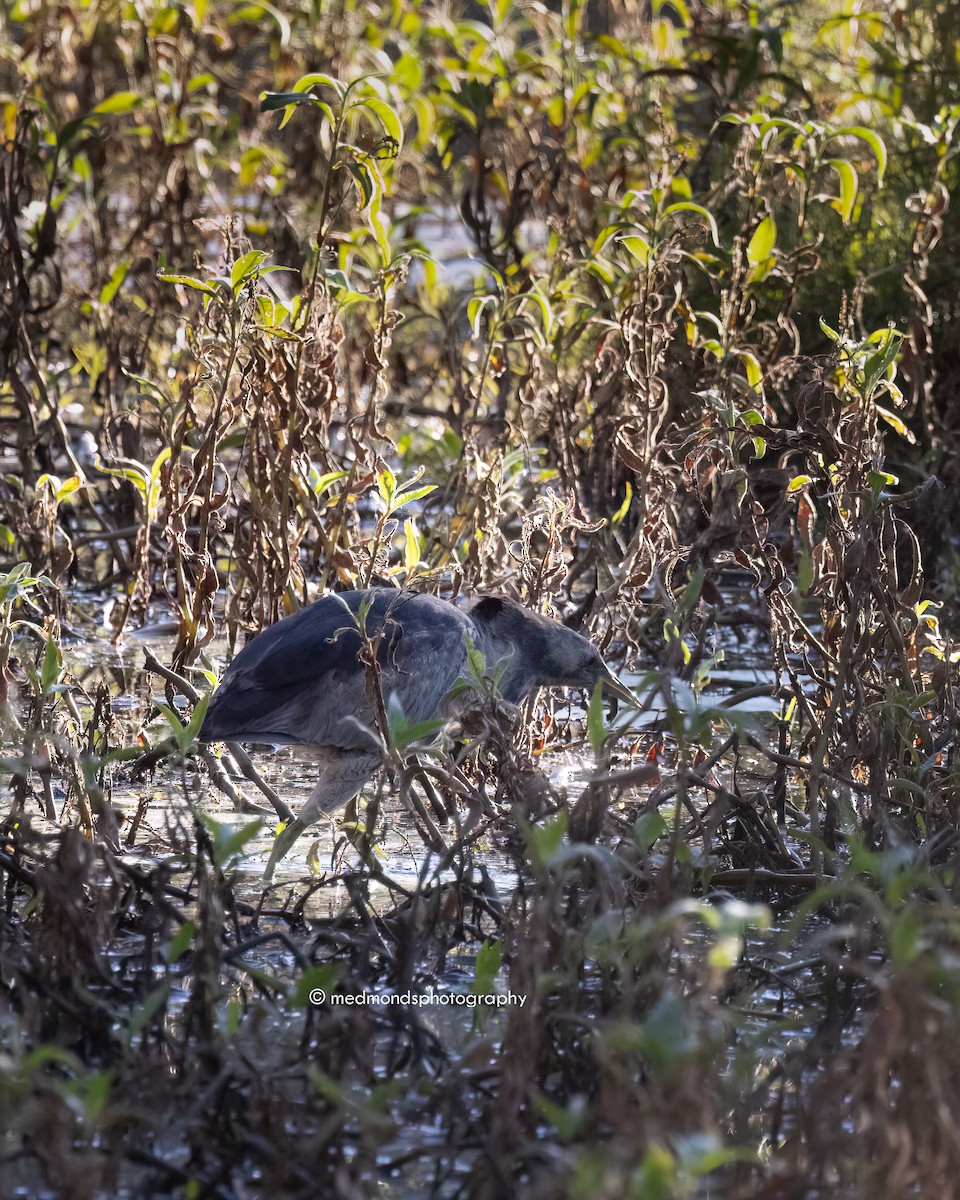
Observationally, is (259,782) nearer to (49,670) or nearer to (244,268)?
(49,670)

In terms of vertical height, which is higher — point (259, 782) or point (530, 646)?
point (530, 646)

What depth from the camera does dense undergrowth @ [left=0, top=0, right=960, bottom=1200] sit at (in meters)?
2.24

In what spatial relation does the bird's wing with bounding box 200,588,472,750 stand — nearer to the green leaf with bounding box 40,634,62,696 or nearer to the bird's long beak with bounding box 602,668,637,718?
the green leaf with bounding box 40,634,62,696

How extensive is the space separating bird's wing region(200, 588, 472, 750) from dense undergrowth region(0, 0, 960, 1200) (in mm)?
280

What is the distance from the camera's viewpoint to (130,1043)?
250 cm

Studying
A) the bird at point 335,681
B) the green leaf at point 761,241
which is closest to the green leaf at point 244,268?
the bird at point 335,681

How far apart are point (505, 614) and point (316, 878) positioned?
0.79 metres

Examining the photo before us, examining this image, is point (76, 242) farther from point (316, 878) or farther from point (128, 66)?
point (316, 878)

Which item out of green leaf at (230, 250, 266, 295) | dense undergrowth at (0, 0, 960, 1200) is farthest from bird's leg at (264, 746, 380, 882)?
green leaf at (230, 250, 266, 295)

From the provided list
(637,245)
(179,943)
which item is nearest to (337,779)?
(179,943)

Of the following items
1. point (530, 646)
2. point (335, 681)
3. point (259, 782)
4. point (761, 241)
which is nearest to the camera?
point (335, 681)

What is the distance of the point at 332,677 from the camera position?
342cm

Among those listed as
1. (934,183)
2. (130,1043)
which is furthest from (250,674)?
(934,183)

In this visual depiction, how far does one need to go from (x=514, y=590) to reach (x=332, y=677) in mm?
1209
